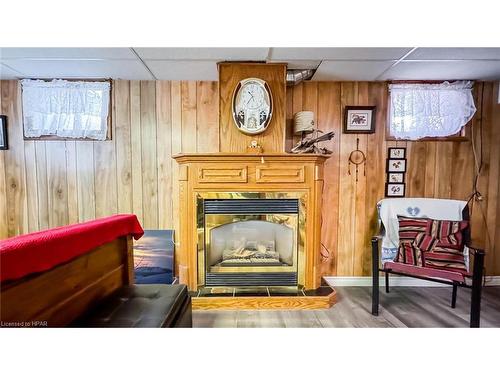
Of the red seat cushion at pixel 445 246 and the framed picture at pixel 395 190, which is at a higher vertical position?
the framed picture at pixel 395 190

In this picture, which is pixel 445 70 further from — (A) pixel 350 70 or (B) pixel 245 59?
(B) pixel 245 59

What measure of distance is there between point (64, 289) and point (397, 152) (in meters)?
2.84

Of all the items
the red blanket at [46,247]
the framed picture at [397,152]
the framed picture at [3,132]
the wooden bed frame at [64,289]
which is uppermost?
the framed picture at [3,132]

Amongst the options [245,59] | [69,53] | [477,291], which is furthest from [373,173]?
[69,53]

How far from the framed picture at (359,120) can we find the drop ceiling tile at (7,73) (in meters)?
3.21

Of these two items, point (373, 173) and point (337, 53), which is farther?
point (373, 173)

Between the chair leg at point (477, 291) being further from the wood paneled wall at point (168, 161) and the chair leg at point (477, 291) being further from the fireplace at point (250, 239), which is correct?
the fireplace at point (250, 239)

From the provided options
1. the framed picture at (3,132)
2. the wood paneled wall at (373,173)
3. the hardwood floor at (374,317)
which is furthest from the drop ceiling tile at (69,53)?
the hardwood floor at (374,317)

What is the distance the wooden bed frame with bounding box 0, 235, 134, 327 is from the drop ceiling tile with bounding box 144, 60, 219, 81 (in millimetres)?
1503

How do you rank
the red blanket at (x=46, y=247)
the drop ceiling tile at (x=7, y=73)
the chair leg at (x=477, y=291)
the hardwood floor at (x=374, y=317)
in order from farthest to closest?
the drop ceiling tile at (x=7, y=73) < the hardwood floor at (x=374, y=317) < the chair leg at (x=477, y=291) < the red blanket at (x=46, y=247)

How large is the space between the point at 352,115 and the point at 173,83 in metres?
1.87

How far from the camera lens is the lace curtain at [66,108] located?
2.36m

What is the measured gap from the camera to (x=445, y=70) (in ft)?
7.05
